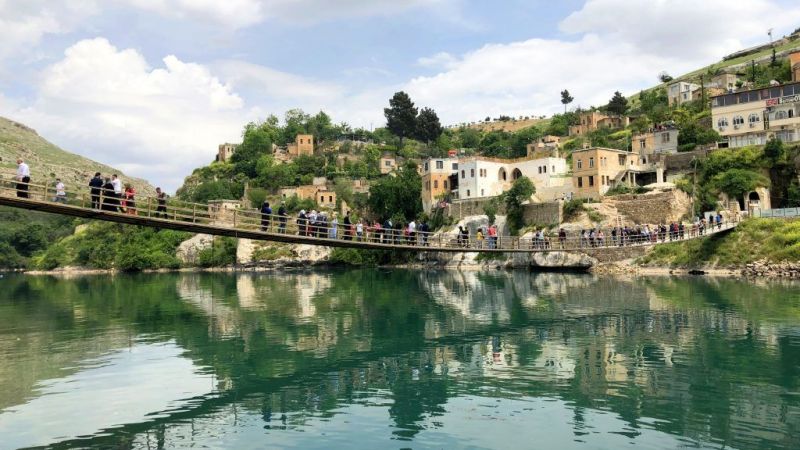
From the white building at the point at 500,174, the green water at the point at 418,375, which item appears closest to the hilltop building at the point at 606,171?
the white building at the point at 500,174

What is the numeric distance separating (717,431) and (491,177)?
66.6 metres

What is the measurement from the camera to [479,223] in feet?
230

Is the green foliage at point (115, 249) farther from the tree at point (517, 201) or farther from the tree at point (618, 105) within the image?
the tree at point (618, 105)

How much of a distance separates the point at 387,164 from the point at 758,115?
65.2 metres

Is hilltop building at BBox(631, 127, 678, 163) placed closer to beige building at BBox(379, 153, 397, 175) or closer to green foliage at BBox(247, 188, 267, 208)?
beige building at BBox(379, 153, 397, 175)

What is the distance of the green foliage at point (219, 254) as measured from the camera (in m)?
89.2

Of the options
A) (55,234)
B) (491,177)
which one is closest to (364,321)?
(491,177)

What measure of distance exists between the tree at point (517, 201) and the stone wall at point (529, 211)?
0.84 m

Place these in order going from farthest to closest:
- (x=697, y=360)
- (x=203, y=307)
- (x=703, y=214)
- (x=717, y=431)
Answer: (x=703, y=214), (x=203, y=307), (x=697, y=360), (x=717, y=431)

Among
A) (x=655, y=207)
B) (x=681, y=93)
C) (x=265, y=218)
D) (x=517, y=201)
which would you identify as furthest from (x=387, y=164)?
(x=265, y=218)

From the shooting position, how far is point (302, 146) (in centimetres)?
13012

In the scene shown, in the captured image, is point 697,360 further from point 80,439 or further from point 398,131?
point 398,131

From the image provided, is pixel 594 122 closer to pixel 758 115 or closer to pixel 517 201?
pixel 758 115

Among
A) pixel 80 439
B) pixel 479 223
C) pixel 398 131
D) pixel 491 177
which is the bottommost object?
pixel 80 439
